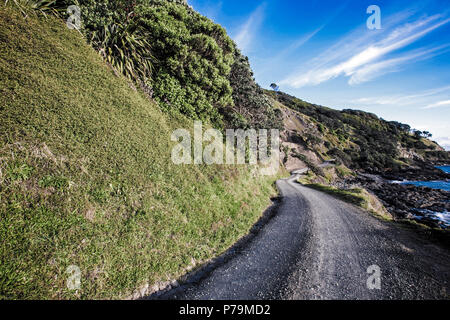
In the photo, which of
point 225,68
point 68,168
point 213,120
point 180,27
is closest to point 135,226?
point 68,168

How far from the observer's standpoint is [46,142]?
598 centimetres

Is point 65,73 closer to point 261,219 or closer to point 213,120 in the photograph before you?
point 213,120

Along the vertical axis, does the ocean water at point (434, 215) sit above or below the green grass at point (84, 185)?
below

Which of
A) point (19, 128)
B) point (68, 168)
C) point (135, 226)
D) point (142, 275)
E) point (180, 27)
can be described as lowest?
point (142, 275)

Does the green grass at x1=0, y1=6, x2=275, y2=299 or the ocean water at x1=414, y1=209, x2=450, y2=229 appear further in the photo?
the ocean water at x1=414, y1=209, x2=450, y2=229

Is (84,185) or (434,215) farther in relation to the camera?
(434,215)

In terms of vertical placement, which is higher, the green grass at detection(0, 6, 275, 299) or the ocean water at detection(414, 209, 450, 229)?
the green grass at detection(0, 6, 275, 299)

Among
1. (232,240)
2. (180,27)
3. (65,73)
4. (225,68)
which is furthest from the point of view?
(225,68)

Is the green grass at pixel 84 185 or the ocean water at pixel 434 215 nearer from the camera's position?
the green grass at pixel 84 185

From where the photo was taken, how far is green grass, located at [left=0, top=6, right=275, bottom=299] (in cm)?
463

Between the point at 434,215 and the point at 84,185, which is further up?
the point at 84,185

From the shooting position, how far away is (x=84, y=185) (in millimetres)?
6203

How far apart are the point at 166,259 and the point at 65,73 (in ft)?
32.0

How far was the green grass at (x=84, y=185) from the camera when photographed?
15.2 ft
